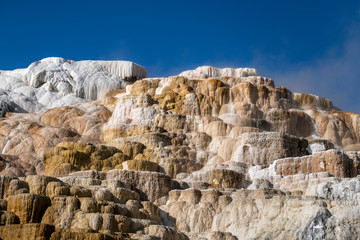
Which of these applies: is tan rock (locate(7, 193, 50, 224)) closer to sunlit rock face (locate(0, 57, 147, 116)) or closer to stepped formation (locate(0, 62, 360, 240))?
stepped formation (locate(0, 62, 360, 240))

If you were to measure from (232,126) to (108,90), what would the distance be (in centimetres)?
1763

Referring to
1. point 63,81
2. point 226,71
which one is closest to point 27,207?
point 63,81

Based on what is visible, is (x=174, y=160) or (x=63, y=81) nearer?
(x=174, y=160)

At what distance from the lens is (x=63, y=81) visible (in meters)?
56.1

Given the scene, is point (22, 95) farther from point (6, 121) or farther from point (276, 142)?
point (276, 142)

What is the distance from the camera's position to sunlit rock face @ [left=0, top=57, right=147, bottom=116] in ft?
176

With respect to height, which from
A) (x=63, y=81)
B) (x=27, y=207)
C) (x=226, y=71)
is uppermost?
(x=226, y=71)

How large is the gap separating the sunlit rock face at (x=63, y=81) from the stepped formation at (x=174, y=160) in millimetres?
128

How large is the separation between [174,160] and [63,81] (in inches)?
932

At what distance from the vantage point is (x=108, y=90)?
182 feet

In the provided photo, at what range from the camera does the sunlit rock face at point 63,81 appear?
176ft

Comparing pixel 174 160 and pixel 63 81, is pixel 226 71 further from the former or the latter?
pixel 174 160

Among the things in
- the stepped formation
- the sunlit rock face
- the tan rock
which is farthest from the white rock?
the tan rock

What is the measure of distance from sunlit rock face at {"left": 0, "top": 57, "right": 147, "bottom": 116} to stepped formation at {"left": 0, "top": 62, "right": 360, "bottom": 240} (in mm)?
128
